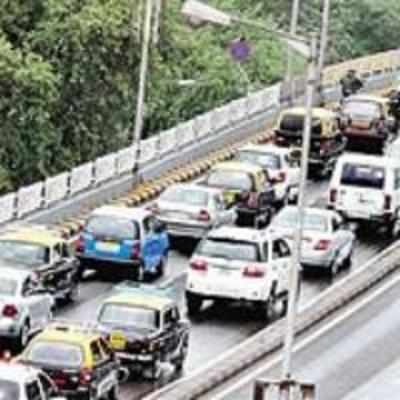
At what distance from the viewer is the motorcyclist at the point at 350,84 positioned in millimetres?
74375

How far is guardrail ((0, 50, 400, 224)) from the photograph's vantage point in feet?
160

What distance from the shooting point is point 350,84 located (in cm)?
7456

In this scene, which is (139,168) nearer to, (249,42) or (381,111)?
(381,111)

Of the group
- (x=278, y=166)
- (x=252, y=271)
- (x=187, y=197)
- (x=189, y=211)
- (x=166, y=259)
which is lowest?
(x=166, y=259)

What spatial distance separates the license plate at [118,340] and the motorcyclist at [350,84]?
40461 mm

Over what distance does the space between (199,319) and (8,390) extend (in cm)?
1362

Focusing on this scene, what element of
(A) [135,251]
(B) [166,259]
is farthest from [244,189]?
(A) [135,251]

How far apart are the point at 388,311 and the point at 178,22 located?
38.2 metres

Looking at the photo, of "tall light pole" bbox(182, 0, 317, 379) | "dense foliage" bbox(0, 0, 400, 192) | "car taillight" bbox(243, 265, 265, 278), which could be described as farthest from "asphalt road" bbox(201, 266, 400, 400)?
"dense foliage" bbox(0, 0, 400, 192)

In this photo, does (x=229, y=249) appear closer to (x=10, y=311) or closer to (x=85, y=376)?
(x=10, y=311)

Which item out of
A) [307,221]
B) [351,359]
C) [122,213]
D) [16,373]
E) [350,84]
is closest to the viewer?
[16,373]

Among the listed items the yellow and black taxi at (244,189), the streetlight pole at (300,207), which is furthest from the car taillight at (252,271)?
the yellow and black taxi at (244,189)

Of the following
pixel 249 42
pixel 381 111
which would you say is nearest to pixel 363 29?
pixel 249 42

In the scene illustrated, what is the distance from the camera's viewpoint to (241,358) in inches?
1470
